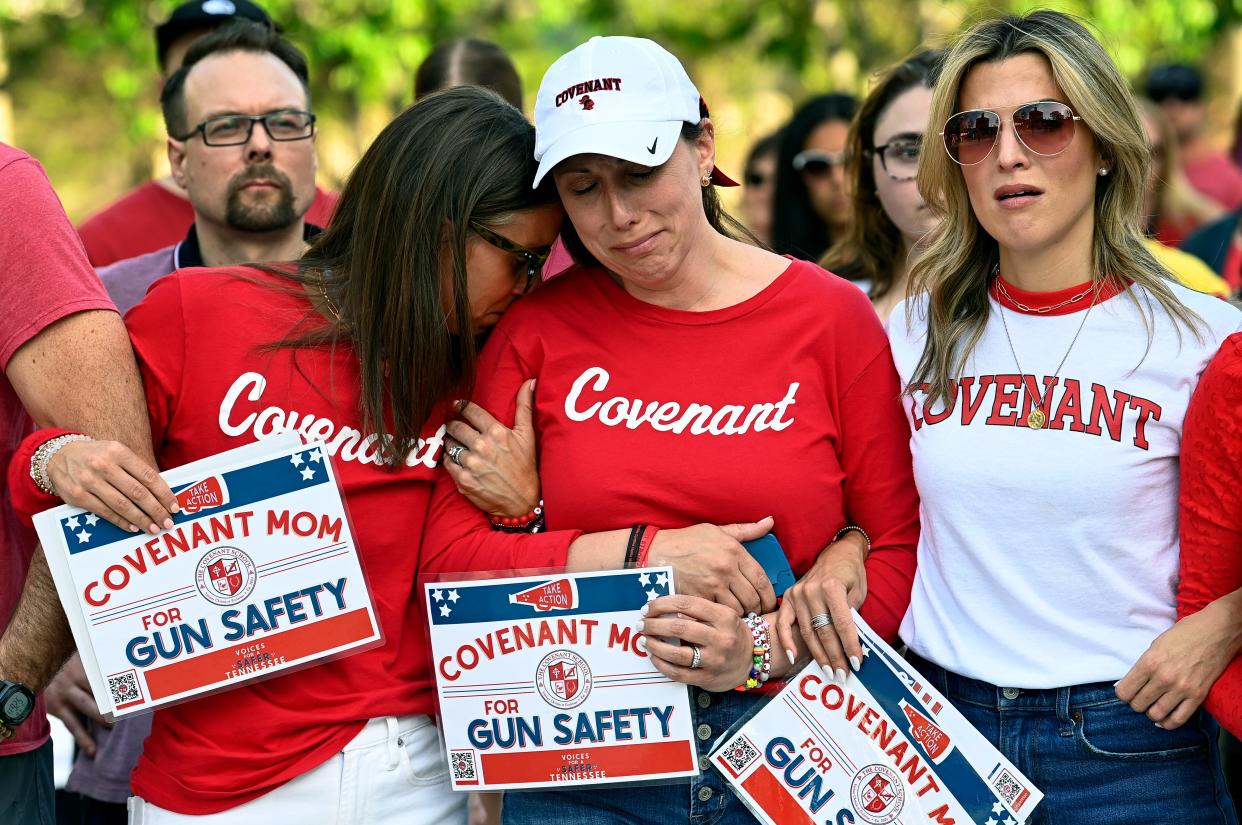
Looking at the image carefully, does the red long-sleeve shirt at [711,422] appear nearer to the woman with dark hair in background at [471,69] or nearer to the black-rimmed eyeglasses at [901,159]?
the black-rimmed eyeglasses at [901,159]

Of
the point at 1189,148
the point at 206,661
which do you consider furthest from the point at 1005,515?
the point at 1189,148

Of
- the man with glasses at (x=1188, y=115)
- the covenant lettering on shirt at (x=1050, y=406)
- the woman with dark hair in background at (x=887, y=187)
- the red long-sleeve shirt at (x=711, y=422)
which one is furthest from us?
the man with glasses at (x=1188, y=115)

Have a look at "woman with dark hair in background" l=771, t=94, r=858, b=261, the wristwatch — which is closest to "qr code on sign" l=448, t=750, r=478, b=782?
the wristwatch

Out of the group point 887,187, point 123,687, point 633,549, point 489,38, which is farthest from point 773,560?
point 489,38

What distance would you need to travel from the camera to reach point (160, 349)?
115 inches

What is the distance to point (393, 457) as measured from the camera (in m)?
3.02

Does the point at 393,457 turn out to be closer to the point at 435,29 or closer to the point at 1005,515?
the point at 1005,515

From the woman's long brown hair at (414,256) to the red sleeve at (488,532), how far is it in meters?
0.08

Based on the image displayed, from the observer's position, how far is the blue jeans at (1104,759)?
2793 millimetres

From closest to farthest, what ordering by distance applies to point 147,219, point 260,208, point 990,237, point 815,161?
point 990,237
point 260,208
point 147,219
point 815,161

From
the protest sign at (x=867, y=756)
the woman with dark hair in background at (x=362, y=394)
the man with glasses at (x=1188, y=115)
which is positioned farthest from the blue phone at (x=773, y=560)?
the man with glasses at (x=1188, y=115)

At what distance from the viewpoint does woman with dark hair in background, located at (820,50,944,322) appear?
4250mm

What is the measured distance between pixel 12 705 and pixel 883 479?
6.23 feet

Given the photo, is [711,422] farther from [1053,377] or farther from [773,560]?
[1053,377]
